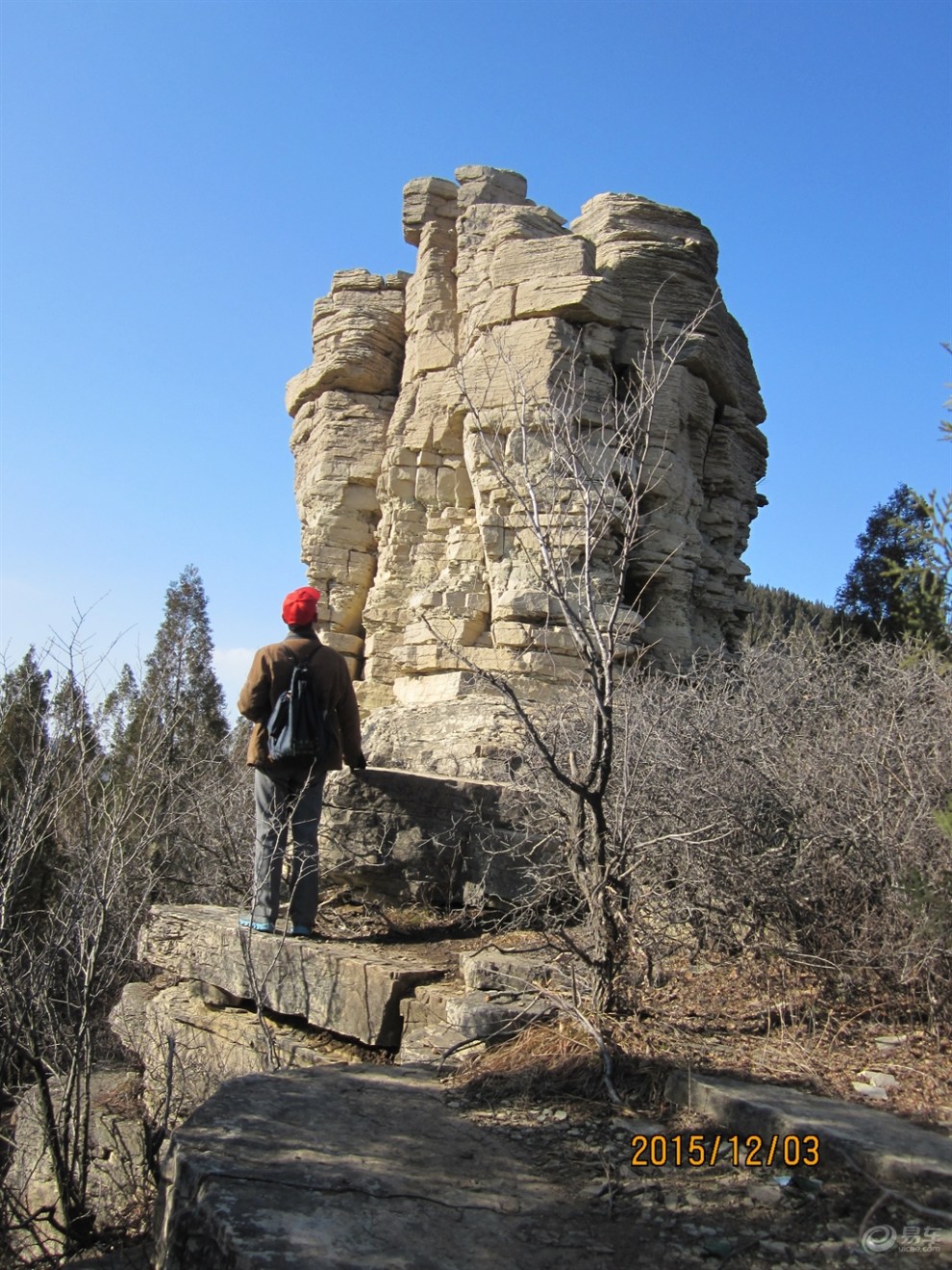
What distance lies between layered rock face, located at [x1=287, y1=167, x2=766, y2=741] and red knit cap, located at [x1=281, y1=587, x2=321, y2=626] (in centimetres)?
531

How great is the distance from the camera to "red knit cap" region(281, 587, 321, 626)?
18.8ft

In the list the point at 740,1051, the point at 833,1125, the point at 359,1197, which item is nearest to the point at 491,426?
the point at 740,1051

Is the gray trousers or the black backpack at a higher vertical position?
the black backpack

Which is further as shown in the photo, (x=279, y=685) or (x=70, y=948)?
(x=70, y=948)

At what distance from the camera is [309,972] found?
5.15 m

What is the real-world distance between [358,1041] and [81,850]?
7.32ft

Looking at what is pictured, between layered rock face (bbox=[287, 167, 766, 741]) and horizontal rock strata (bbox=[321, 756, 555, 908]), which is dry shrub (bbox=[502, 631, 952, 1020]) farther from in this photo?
layered rock face (bbox=[287, 167, 766, 741])

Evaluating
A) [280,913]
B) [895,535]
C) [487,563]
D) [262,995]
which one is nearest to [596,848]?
[262,995]

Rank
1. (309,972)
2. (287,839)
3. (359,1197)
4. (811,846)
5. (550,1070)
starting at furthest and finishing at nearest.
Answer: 1. (287,839)
2. (309,972)
3. (811,846)
4. (550,1070)
5. (359,1197)

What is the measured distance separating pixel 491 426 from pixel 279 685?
5854 millimetres

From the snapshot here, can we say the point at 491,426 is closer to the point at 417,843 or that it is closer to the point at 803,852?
the point at 417,843

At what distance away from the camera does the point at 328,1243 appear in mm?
2635

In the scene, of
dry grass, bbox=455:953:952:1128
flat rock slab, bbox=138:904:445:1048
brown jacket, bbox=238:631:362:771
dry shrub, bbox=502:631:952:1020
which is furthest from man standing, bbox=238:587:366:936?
dry grass, bbox=455:953:952:1128

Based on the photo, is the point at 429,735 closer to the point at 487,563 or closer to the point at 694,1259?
the point at 487,563
